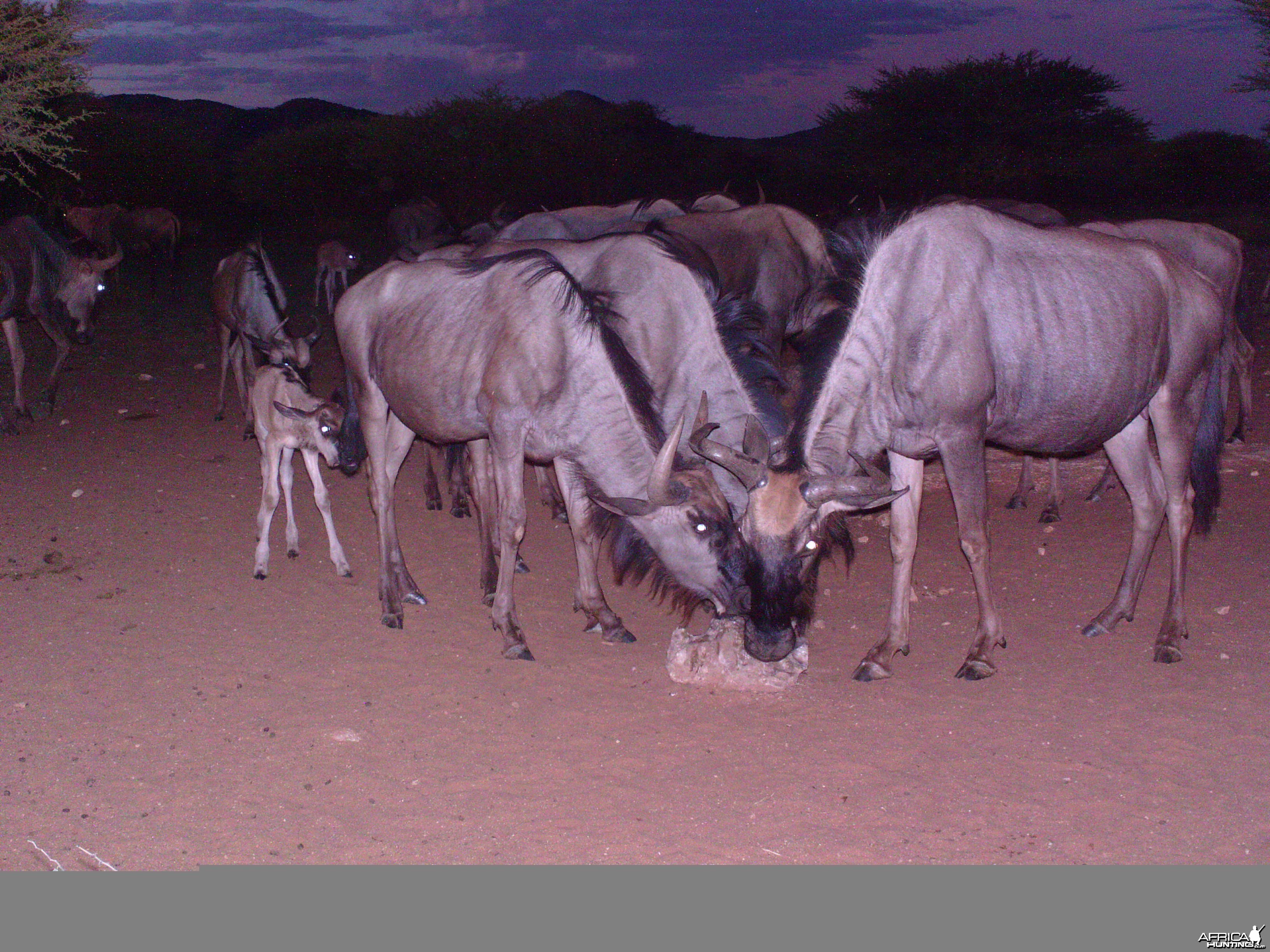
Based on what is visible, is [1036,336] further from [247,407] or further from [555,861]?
[247,407]

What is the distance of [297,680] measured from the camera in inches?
200

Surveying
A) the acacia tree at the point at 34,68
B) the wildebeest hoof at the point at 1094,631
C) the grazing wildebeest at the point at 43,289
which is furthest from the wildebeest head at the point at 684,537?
the grazing wildebeest at the point at 43,289

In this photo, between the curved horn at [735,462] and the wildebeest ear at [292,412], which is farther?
the wildebeest ear at [292,412]

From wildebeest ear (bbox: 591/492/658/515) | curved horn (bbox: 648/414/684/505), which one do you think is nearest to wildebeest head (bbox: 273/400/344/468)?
wildebeest ear (bbox: 591/492/658/515)

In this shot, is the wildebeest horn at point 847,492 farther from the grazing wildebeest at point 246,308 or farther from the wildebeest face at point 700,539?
the grazing wildebeest at point 246,308

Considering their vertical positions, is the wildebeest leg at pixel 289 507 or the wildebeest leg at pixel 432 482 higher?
the wildebeest leg at pixel 289 507

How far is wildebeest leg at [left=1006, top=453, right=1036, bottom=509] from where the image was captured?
7668mm

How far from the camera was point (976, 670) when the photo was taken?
16.6ft

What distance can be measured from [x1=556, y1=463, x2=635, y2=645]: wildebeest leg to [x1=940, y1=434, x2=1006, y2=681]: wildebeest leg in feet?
5.50

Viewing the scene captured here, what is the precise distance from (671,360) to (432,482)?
286 cm

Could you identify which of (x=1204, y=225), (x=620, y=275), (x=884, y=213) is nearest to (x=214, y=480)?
(x=620, y=275)

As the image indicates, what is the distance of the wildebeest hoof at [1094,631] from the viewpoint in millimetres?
5574

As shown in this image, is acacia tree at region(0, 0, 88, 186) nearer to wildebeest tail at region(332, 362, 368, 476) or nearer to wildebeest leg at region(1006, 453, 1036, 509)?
wildebeest tail at region(332, 362, 368, 476)

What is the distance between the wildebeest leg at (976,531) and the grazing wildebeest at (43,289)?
8.37m
